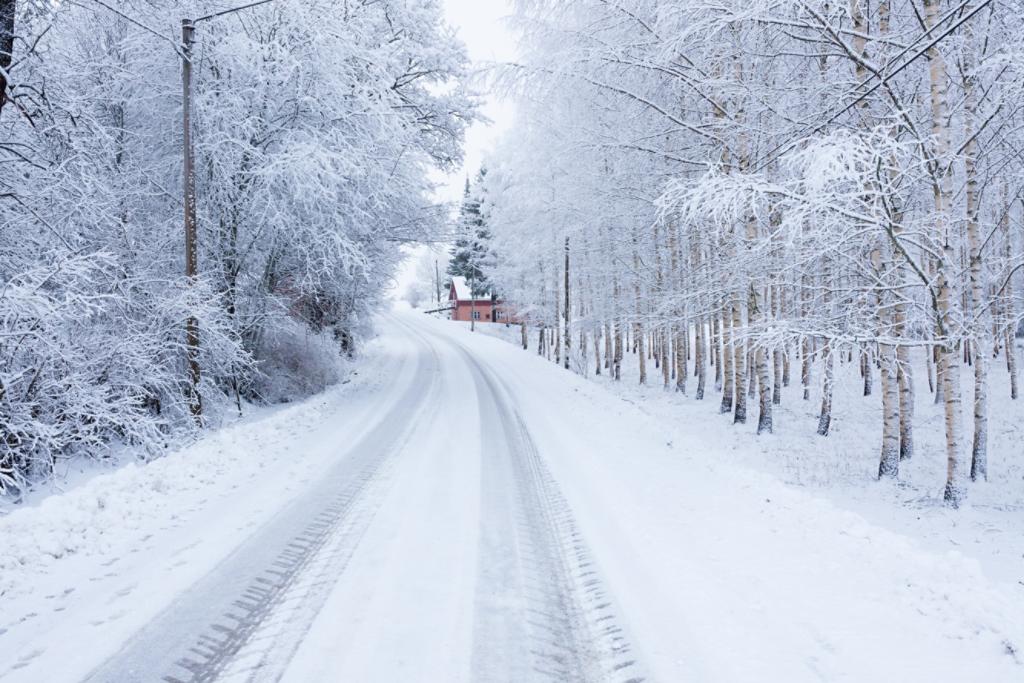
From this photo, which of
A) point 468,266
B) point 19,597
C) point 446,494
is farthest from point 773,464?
point 468,266

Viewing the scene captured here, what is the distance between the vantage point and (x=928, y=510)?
7238 mm

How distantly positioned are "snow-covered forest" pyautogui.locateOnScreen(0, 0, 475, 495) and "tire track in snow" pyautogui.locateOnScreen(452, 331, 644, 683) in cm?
554

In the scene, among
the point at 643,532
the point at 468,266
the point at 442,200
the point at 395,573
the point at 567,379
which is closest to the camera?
the point at 395,573

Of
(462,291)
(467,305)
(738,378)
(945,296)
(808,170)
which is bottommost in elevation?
(738,378)

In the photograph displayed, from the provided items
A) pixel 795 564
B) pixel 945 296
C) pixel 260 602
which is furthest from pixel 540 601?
pixel 945 296

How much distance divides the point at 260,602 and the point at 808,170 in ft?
20.8

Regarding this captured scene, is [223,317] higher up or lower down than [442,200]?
lower down

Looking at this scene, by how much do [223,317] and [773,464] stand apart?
11403 millimetres

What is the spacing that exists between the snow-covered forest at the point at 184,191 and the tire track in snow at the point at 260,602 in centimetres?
366

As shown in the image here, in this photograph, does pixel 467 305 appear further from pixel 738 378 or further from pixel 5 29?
pixel 5 29

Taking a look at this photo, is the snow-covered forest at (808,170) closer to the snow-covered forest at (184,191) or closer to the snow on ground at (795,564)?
the snow on ground at (795,564)

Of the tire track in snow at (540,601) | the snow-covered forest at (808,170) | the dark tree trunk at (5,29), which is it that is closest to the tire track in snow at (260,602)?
the tire track in snow at (540,601)

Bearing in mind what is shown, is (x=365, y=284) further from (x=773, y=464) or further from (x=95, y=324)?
(x=773, y=464)

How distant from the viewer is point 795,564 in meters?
4.72
